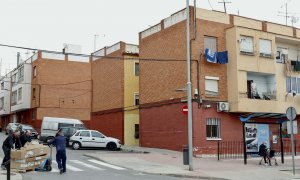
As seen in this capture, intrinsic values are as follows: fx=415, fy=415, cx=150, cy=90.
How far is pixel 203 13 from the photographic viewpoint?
28.4m

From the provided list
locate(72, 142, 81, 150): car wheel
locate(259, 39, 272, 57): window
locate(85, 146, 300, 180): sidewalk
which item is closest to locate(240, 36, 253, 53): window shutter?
locate(259, 39, 272, 57): window

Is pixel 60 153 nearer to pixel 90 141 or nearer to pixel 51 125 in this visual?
pixel 90 141

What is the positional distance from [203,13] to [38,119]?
84.9 ft

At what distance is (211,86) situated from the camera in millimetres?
28250

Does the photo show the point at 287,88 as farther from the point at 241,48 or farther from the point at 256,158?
the point at 256,158

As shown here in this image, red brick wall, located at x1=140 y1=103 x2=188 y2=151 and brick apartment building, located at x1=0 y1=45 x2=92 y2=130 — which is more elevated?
brick apartment building, located at x1=0 y1=45 x2=92 y2=130

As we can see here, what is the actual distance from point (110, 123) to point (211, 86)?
13.4 metres

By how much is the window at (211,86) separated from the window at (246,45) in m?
2.80

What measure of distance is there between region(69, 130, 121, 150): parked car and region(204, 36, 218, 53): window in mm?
9517

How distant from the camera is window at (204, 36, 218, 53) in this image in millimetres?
28472

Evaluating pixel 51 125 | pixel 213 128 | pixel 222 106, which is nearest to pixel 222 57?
pixel 222 106

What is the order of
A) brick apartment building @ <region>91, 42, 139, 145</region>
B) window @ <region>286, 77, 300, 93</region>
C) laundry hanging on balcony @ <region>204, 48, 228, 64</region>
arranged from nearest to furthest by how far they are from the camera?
laundry hanging on balcony @ <region>204, 48, 228, 64</region> → window @ <region>286, 77, 300, 93</region> → brick apartment building @ <region>91, 42, 139, 145</region>

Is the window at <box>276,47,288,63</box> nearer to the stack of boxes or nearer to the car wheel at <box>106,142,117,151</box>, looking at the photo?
the car wheel at <box>106,142,117,151</box>

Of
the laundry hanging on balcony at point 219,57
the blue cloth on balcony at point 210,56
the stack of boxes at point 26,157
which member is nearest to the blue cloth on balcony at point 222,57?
the laundry hanging on balcony at point 219,57
